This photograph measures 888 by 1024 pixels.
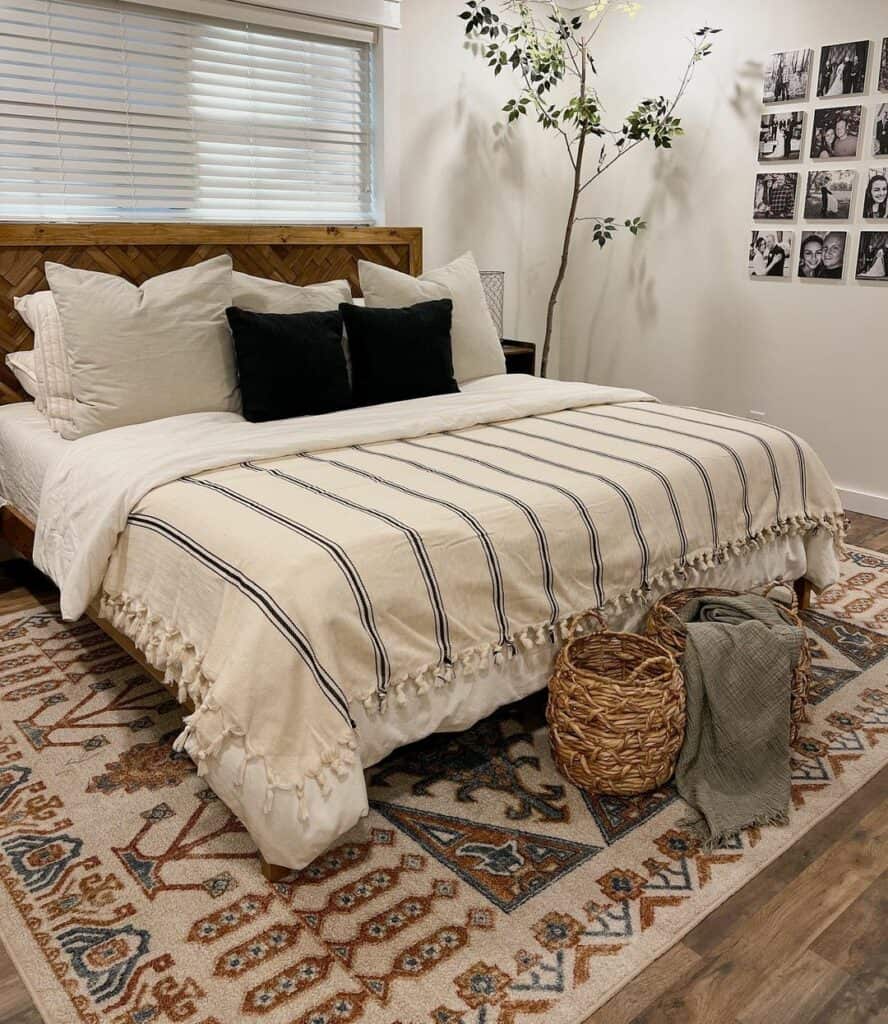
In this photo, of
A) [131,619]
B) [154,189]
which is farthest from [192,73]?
[131,619]

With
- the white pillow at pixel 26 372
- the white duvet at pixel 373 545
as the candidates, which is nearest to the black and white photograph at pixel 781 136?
the white duvet at pixel 373 545

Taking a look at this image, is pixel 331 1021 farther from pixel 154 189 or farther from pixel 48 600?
pixel 154 189

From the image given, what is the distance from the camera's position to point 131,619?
2238 mm

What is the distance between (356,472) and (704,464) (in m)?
0.98

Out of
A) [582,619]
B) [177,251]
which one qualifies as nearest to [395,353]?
[177,251]

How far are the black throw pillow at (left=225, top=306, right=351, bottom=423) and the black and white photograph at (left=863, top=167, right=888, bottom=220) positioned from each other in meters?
2.45

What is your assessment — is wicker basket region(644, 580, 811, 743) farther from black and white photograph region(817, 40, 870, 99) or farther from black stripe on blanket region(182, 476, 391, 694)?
black and white photograph region(817, 40, 870, 99)

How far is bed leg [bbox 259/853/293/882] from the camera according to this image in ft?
5.95

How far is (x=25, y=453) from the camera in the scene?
2922 millimetres

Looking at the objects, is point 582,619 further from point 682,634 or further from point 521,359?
point 521,359

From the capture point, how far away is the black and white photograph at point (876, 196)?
3848 millimetres

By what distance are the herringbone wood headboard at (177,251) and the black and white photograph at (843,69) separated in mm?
1875

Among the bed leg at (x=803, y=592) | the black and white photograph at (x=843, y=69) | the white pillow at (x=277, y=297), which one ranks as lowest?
the bed leg at (x=803, y=592)

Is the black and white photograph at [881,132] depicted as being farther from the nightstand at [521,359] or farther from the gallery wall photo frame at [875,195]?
the nightstand at [521,359]
